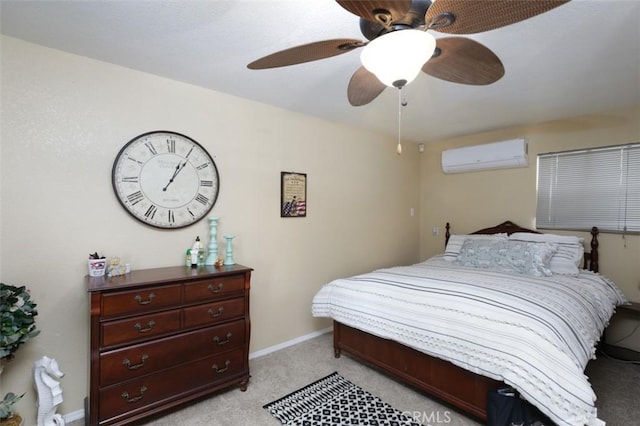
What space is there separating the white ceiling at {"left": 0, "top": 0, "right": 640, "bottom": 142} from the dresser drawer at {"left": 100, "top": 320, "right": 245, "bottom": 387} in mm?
1835

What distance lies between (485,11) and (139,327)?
Answer: 232cm

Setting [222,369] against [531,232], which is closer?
[222,369]

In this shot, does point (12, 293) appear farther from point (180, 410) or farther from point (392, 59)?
point (392, 59)

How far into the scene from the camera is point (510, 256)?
3.02m

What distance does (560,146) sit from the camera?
338 centimetres

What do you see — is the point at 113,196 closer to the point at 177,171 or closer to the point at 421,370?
the point at 177,171

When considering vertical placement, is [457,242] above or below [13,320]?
above

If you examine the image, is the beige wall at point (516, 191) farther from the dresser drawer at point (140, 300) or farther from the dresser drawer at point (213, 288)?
the dresser drawer at point (140, 300)

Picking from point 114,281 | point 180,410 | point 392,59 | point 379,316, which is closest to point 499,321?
point 379,316

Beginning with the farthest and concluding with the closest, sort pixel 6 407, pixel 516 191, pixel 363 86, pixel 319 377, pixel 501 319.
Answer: pixel 516 191
pixel 319 377
pixel 501 319
pixel 363 86
pixel 6 407

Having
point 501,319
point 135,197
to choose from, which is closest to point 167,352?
point 135,197

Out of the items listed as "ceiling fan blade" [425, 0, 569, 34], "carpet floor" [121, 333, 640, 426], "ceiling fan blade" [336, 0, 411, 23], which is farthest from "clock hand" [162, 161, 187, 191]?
"ceiling fan blade" [425, 0, 569, 34]

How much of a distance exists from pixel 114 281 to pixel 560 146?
427 cm

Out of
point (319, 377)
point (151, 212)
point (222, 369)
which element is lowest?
point (319, 377)
